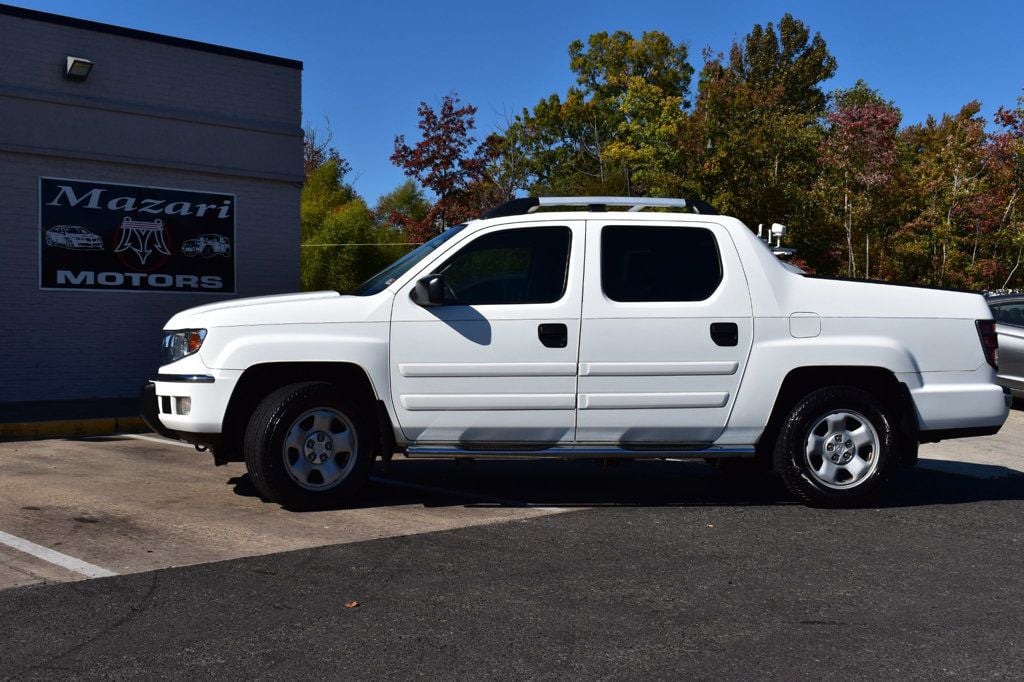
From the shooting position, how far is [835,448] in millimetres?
7078

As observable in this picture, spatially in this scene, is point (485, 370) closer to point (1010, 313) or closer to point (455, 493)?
point (455, 493)

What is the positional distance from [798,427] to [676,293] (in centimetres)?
120

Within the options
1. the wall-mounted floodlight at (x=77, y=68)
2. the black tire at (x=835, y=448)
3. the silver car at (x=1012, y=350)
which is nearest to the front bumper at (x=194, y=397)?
the black tire at (x=835, y=448)

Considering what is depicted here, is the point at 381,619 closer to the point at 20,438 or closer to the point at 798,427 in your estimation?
the point at 798,427

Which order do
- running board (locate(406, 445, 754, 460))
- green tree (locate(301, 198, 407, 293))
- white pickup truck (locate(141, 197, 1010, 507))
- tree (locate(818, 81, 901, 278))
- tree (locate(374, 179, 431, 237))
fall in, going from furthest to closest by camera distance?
1. tree (locate(374, 179, 431, 237))
2. green tree (locate(301, 198, 407, 293))
3. tree (locate(818, 81, 901, 278))
4. running board (locate(406, 445, 754, 460))
5. white pickup truck (locate(141, 197, 1010, 507))

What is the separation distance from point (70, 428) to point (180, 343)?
16.4 feet

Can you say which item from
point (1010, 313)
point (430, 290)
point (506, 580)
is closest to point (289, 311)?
point (430, 290)

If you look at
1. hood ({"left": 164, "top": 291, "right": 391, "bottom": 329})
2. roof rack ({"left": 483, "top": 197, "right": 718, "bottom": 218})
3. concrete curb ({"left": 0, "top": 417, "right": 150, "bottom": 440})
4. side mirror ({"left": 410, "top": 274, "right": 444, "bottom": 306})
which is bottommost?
concrete curb ({"left": 0, "top": 417, "right": 150, "bottom": 440})

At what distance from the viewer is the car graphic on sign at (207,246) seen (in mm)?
14719

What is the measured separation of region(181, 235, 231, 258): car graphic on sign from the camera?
48.3ft

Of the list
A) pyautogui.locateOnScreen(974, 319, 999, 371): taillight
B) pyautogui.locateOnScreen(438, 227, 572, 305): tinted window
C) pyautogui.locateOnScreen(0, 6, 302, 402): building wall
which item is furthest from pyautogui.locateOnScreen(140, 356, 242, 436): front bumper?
pyautogui.locateOnScreen(0, 6, 302, 402): building wall

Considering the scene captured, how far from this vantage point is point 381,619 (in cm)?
457

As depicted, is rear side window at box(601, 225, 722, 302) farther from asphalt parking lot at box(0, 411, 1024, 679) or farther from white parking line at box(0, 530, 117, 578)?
white parking line at box(0, 530, 117, 578)

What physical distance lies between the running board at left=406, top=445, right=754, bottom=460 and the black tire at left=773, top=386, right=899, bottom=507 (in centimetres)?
43
